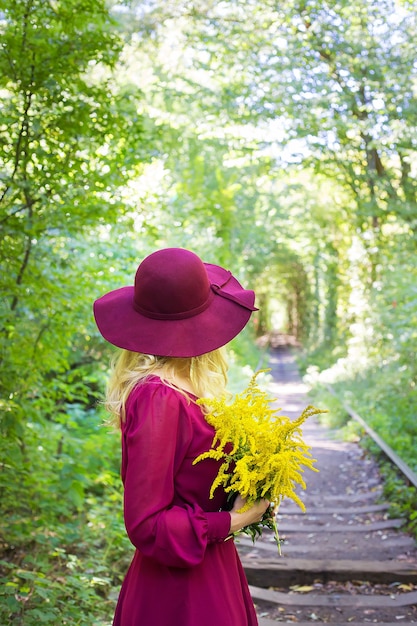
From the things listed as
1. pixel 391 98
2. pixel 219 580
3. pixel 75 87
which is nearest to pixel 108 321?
pixel 219 580

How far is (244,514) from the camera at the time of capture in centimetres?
229

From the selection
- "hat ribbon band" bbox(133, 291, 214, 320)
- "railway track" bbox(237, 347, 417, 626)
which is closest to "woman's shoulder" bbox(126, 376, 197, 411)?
"hat ribbon band" bbox(133, 291, 214, 320)

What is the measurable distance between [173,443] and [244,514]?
15.5 inches

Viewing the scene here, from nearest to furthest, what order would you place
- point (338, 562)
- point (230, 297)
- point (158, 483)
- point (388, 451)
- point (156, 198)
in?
1. point (158, 483)
2. point (230, 297)
3. point (338, 562)
4. point (156, 198)
5. point (388, 451)

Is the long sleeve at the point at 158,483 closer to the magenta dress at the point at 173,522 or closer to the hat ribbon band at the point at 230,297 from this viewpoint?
the magenta dress at the point at 173,522

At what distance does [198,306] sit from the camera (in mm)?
2305

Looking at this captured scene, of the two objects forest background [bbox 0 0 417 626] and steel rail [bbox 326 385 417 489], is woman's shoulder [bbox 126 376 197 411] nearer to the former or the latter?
forest background [bbox 0 0 417 626]

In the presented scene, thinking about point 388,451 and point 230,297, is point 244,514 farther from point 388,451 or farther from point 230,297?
point 388,451

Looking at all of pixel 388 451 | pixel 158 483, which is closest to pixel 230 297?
pixel 158 483

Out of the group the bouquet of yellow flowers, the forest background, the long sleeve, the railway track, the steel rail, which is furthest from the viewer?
the steel rail

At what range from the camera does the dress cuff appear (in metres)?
2.21

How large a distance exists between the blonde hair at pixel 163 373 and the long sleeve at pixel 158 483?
0.30 feet

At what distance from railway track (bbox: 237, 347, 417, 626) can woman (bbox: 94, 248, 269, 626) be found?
4.62 feet

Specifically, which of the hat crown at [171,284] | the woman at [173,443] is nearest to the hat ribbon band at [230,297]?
the woman at [173,443]
